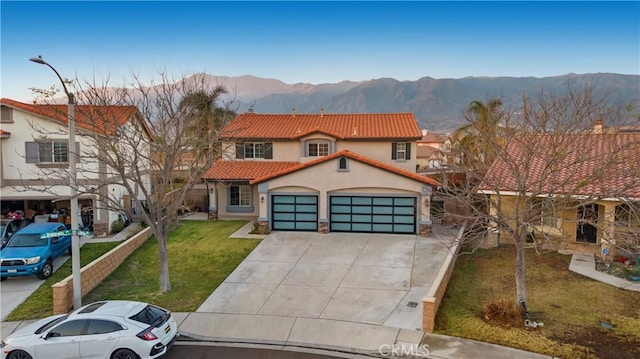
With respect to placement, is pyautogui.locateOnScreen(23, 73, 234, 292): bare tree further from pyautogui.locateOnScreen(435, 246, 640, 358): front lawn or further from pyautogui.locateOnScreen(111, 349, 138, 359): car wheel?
pyautogui.locateOnScreen(435, 246, 640, 358): front lawn

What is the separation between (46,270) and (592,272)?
2121 centimetres

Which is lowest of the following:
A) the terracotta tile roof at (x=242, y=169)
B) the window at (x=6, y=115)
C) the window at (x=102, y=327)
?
the window at (x=102, y=327)

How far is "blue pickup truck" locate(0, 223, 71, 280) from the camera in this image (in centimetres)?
1730

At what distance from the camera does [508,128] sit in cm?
1542

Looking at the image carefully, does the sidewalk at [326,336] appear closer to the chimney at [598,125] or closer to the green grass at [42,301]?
the green grass at [42,301]

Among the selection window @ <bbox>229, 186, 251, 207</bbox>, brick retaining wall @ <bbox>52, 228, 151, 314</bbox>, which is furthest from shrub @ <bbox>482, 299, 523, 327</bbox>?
window @ <bbox>229, 186, 251, 207</bbox>

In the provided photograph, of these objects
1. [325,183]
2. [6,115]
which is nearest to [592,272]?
[325,183]

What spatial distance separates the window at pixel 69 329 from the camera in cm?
1106

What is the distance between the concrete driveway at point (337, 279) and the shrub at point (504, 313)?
202 centimetres

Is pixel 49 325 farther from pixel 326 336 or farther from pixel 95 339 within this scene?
pixel 326 336

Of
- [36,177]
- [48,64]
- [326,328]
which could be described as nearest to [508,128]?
[326,328]

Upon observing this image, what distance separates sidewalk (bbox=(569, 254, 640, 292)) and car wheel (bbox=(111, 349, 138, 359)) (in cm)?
1569

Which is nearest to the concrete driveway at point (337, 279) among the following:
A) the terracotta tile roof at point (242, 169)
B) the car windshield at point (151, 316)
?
the car windshield at point (151, 316)

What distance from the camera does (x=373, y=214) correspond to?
2459cm
